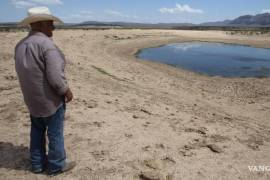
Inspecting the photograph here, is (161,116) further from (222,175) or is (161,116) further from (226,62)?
(226,62)

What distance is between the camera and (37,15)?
4.12m

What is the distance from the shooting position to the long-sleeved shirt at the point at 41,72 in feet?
13.2

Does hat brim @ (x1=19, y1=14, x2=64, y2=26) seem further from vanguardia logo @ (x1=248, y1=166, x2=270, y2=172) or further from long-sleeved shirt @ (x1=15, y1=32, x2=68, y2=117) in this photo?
vanguardia logo @ (x1=248, y1=166, x2=270, y2=172)

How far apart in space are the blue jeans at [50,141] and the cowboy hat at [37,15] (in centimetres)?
120

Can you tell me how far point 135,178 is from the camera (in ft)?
15.8

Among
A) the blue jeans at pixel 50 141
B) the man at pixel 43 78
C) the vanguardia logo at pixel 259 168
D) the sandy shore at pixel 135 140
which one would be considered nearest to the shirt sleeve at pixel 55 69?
the man at pixel 43 78

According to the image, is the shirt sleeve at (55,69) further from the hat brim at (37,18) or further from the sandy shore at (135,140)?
the sandy shore at (135,140)

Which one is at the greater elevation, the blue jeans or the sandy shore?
the blue jeans

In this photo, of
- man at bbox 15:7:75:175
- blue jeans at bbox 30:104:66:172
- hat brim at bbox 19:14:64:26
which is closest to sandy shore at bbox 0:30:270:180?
blue jeans at bbox 30:104:66:172

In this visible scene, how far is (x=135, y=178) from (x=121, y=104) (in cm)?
397

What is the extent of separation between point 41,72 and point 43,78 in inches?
3.3

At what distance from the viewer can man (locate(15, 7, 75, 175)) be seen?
4.02 metres

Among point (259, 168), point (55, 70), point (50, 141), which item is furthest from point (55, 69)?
point (259, 168)

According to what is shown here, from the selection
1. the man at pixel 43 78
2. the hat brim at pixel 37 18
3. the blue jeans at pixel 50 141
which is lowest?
the blue jeans at pixel 50 141
